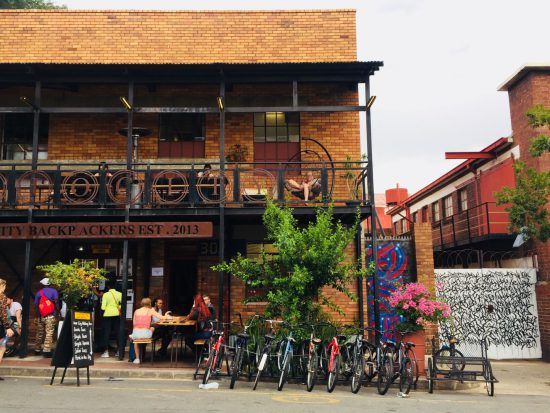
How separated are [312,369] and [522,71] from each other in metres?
10.3

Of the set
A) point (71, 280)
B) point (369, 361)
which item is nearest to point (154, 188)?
point (71, 280)

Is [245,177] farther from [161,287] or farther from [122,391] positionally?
[122,391]

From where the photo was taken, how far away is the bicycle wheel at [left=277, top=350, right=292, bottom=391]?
8336 millimetres

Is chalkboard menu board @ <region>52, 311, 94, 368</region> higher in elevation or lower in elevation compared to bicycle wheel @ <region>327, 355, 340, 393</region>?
higher

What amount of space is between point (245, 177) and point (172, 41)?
4335 mm

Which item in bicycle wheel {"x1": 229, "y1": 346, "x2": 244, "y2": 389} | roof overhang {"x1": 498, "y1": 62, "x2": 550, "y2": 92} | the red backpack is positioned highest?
roof overhang {"x1": 498, "y1": 62, "x2": 550, "y2": 92}

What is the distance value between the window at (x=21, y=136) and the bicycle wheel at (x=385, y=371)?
1000 centimetres

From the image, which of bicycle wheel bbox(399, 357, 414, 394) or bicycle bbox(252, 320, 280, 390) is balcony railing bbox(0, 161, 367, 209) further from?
bicycle wheel bbox(399, 357, 414, 394)

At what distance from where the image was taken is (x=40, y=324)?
11.1 m

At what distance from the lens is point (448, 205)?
70.9ft

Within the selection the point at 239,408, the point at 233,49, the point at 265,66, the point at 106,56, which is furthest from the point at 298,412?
the point at 106,56

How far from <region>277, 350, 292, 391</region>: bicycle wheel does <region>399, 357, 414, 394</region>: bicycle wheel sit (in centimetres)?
179

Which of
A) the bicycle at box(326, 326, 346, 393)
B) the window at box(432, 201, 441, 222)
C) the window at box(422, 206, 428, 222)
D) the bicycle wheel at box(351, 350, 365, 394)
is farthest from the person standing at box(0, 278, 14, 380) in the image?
the window at box(422, 206, 428, 222)

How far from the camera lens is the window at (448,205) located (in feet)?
69.6
